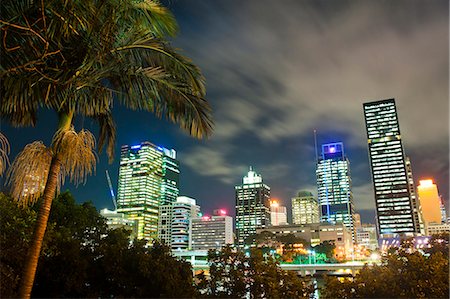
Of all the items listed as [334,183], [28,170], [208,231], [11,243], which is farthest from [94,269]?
[334,183]

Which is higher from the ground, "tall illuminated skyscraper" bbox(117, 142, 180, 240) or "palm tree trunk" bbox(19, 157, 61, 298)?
"tall illuminated skyscraper" bbox(117, 142, 180, 240)

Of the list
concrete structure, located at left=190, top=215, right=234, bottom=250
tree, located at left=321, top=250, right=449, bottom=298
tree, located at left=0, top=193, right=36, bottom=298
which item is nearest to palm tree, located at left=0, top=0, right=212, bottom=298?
tree, located at left=0, top=193, right=36, bottom=298

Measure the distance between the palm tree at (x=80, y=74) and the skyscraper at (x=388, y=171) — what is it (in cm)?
13524

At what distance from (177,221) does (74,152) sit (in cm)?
14201

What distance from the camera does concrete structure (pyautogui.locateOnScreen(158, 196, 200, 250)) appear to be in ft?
457

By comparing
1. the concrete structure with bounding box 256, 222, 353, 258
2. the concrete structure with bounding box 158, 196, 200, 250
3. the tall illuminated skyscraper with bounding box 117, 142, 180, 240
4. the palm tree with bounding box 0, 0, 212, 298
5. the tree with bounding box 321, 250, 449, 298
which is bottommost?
the tree with bounding box 321, 250, 449, 298

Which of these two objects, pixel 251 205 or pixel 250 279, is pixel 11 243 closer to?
pixel 250 279

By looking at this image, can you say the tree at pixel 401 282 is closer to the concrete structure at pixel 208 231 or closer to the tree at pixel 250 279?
the tree at pixel 250 279

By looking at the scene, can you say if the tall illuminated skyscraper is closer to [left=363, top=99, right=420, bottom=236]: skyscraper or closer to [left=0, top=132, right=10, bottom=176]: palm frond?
[left=363, top=99, right=420, bottom=236]: skyscraper

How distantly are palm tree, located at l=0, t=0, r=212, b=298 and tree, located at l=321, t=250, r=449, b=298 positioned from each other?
13.1 ft

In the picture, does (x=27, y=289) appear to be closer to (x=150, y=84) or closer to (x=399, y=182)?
(x=150, y=84)

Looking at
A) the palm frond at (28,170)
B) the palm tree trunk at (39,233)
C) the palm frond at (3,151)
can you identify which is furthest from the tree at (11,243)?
the palm frond at (3,151)

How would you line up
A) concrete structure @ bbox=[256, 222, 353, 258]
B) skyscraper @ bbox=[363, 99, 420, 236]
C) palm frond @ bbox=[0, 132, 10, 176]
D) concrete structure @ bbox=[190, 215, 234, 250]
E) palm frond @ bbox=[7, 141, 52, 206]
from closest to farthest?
palm frond @ bbox=[0, 132, 10, 176] < palm frond @ bbox=[7, 141, 52, 206] < concrete structure @ bbox=[256, 222, 353, 258] < skyscraper @ bbox=[363, 99, 420, 236] < concrete structure @ bbox=[190, 215, 234, 250]

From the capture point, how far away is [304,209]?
193 meters
